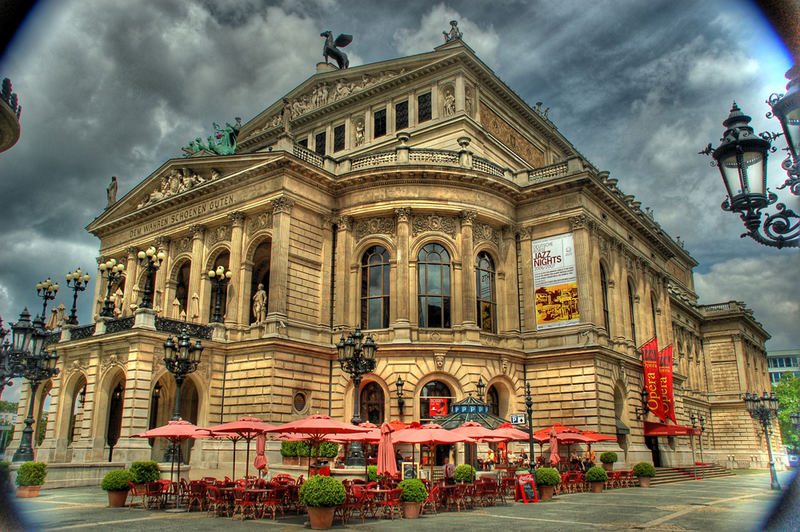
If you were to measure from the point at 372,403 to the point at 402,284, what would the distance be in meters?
6.26

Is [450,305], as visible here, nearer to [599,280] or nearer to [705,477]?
[599,280]

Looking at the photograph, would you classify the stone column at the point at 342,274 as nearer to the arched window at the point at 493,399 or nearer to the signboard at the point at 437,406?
the signboard at the point at 437,406

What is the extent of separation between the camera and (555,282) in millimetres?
35094

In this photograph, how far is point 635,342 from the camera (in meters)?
40.9

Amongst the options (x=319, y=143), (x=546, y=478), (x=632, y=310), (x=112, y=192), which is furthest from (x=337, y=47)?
(x=546, y=478)

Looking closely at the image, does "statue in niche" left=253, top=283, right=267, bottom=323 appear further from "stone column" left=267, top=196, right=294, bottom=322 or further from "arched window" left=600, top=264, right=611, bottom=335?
"arched window" left=600, top=264, right=611, bottom=335

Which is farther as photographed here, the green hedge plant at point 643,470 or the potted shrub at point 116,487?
the green hedge plant at point 643,470

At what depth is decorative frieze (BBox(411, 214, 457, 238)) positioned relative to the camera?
34.7 metres

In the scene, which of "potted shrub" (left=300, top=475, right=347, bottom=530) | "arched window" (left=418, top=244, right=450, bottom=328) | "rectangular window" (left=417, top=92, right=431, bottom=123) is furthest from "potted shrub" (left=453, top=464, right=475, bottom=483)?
"rectangular window" (left=417, top=92, right=431, bottom=123)

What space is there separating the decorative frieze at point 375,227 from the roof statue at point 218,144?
10.9m

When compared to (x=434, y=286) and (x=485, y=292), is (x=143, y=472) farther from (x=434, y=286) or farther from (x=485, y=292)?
(x=485, y=292)

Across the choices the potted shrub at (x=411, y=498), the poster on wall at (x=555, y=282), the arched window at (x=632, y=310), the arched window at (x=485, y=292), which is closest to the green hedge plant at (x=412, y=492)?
the potted shrub at (x=411, y=498)

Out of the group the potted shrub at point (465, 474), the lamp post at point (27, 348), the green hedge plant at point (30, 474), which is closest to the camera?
the green hedge plant at point (30, 474)

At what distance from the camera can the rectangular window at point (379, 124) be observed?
43969 millimetres
